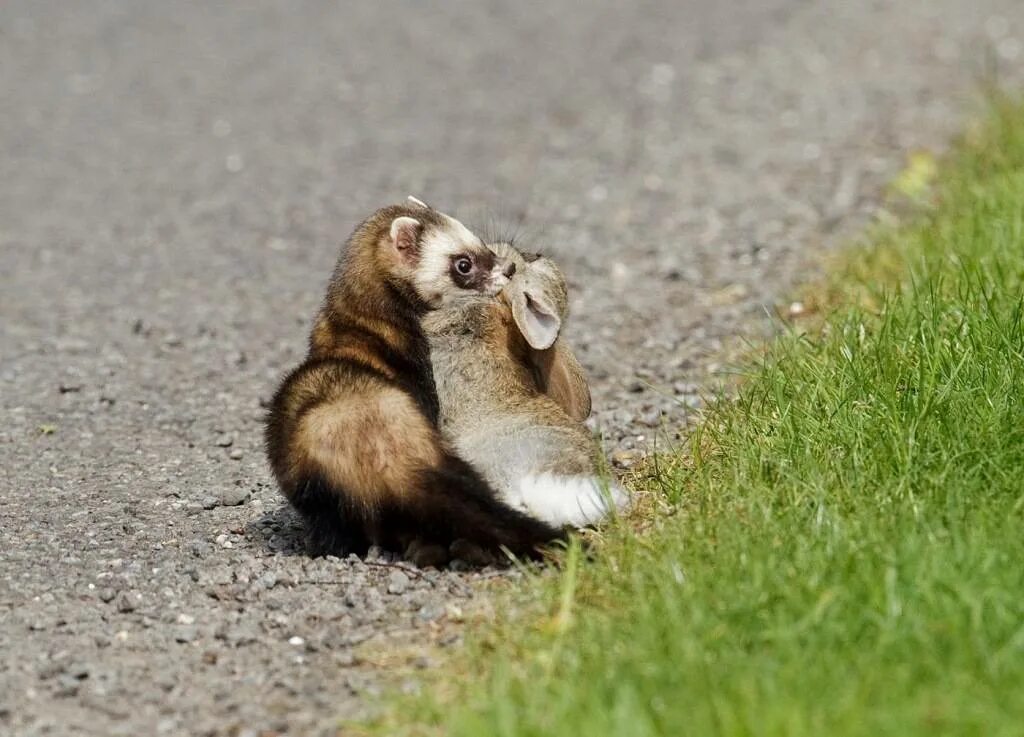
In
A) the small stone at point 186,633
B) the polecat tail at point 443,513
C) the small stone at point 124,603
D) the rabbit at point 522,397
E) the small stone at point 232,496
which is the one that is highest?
the rabbit at point 522,397

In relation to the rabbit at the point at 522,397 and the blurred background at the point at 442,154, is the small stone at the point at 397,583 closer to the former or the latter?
the rabbit at the point at 522,397

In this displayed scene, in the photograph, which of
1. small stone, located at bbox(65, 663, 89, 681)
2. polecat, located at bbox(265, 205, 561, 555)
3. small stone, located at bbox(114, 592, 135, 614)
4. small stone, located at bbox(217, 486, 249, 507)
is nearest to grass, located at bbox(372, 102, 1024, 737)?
polecat, located at bbox(265, 205, 561, 555)

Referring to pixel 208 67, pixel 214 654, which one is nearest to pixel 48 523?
pixel 214 654

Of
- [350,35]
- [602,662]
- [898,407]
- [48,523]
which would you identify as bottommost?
[48,523]

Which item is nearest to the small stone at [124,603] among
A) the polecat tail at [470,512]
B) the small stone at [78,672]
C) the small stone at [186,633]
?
the small stone at [186,633]

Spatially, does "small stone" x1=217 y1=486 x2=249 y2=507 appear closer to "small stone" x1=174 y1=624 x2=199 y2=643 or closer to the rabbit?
the rabbit

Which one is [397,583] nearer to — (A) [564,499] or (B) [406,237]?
(A) [564,499]

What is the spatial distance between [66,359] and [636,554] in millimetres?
4088

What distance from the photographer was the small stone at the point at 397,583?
4.88m

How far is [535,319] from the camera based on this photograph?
5.50 meters

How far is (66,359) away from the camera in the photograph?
25.4 ft

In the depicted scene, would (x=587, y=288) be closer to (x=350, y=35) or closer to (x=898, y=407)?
(x=898, y=407)

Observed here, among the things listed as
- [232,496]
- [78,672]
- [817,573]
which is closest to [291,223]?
[232,496]

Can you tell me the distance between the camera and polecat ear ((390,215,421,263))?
5727 millimetres
